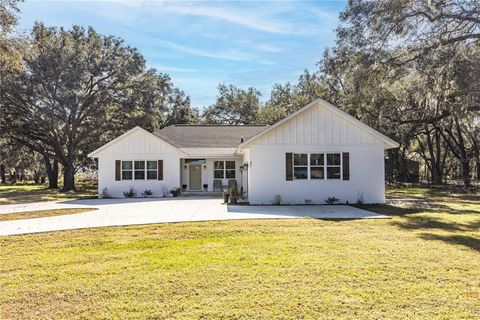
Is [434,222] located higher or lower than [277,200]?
lower

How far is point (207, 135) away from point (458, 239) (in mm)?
19795

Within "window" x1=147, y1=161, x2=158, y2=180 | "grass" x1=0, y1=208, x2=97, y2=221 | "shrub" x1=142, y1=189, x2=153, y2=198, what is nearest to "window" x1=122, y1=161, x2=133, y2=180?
"window" x1=147, y1=161, x2=158, y2=180

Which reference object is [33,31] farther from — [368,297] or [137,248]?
[368,297]

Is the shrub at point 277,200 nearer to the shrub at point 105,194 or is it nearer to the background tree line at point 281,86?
the background tree line at point 281,86

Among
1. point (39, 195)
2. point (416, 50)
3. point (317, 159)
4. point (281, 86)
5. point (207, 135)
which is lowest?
point (39, 195)

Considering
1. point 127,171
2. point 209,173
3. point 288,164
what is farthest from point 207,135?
point 288,164

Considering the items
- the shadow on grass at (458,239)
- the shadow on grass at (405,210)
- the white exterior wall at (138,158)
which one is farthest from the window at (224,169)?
the shadow on grass at (458,239)

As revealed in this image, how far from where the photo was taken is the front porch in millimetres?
23828

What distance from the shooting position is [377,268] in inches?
228

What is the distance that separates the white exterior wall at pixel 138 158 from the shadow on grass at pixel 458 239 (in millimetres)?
15160

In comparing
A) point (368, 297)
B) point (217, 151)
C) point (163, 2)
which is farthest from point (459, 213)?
point (217, 151)

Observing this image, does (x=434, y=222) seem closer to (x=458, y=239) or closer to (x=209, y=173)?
(x=458, y=239)

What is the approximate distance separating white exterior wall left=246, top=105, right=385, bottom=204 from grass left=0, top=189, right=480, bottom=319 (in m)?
6.43

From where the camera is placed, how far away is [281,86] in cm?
4219
